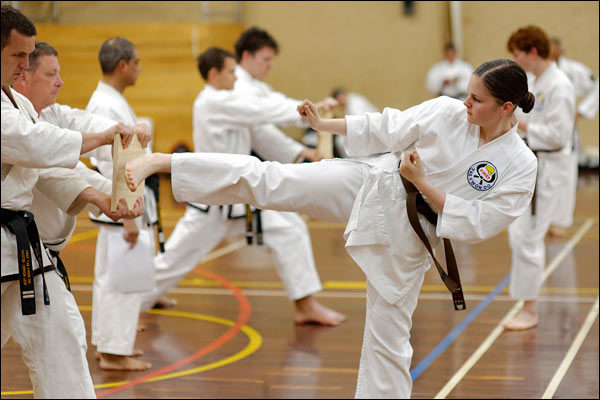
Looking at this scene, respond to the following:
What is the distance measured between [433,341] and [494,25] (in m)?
2.19

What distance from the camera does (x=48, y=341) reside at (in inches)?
113

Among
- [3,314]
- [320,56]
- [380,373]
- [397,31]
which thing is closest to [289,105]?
[380,373]

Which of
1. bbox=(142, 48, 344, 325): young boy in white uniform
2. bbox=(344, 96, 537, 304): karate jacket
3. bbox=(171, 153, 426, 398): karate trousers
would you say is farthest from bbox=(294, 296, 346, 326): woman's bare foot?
bbox=(344, 96, 537, 304): karate jacket

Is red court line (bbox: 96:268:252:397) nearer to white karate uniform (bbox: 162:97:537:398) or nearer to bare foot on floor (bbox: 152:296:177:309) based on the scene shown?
bare foot on floor (bbox: 152:296:177:309)

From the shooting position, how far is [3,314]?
2.89 m

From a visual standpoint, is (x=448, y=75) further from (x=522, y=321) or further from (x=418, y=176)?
(x=418, y=176)

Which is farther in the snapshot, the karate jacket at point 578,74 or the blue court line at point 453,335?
the karate jacket at point 578,74

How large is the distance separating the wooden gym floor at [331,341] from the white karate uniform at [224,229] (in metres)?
0.32

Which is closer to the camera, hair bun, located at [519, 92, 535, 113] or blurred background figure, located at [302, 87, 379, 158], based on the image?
hair bun, located at [519, 92, 535, 113]

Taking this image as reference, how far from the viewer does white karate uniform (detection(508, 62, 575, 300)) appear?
18.5 ft

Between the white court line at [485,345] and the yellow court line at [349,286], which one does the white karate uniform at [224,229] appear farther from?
the white court line at [485,345]

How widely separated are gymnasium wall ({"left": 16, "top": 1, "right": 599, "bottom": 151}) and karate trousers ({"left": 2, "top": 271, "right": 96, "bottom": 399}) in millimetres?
2685

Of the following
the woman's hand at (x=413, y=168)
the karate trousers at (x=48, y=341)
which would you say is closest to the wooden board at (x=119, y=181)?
the karate trousers at (x=48, y=341)

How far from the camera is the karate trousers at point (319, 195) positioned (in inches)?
127
